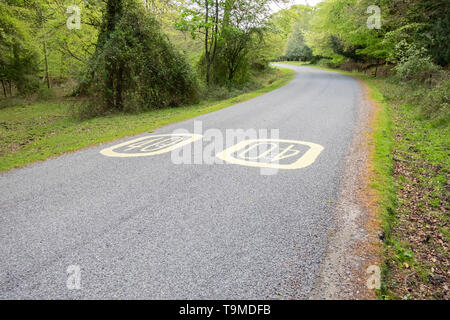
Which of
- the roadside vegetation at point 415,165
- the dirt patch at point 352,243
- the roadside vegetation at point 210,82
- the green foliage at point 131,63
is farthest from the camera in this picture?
the green foliage at point 131,63

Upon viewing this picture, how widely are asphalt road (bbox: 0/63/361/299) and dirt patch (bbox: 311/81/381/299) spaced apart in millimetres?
115

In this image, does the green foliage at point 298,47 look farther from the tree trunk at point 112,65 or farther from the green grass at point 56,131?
the tree trunk at point 112,65

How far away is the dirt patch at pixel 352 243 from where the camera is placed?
229 centimetres

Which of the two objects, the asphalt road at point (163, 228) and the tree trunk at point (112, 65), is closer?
the asphalt road at point (163, 228)

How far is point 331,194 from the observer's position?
13.1 feet

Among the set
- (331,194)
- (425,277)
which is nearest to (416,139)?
(331,194)

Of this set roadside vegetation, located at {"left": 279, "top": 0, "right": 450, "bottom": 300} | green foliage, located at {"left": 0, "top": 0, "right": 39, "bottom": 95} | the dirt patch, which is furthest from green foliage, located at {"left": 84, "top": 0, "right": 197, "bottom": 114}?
the dirt patch

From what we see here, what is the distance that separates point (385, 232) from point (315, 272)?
4.11 feet

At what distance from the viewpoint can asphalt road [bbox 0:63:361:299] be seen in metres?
2.32

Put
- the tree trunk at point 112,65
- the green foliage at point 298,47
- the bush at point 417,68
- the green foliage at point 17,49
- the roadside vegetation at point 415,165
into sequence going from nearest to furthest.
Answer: the roadside vegetation at point 415,165, the tree trunk at point 112,65, the bush at point 417,68, the green foliage at point 17,49, the green foliage at point 298,47

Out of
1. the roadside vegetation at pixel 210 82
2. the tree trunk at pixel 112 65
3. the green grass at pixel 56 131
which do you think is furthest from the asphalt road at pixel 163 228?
the tree trunk at pixel 112 65

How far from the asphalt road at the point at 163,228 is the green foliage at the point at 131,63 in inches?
274

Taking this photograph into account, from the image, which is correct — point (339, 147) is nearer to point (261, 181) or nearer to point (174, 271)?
point (261, 181)

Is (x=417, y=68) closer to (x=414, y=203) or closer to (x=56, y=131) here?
(x=414, y=203)
